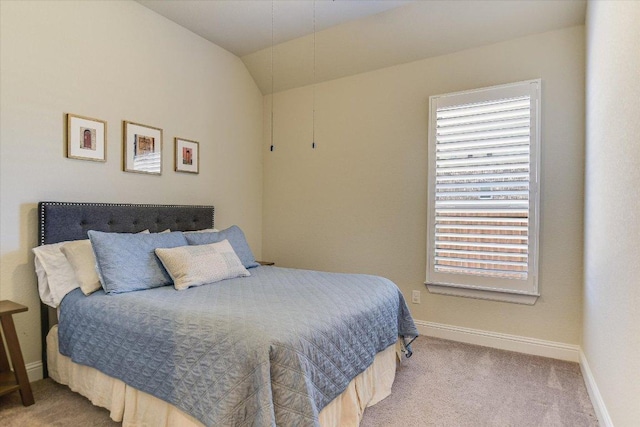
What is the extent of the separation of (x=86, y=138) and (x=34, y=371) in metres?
1.68

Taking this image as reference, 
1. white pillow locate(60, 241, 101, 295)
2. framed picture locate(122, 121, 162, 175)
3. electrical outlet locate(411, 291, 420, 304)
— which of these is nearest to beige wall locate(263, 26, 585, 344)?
electrical outlet locate(411, 291, 420, 304)

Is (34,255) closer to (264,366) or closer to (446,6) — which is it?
(264,366)

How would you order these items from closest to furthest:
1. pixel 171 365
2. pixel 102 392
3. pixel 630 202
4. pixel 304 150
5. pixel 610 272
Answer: pixel 630 202, pixel 171 365, pixel 610 272, pixel 102 392, pixel 304 150

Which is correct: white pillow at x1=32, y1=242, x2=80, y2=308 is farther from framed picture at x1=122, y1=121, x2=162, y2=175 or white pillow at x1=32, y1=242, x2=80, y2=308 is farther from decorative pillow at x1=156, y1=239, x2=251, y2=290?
framed picture at x1=122, y1=121, x2=162, y2=175

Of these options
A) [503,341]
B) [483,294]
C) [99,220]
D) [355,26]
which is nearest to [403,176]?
[483,294]

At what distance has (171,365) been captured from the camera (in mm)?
1655

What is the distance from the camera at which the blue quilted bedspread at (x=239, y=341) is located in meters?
1.41

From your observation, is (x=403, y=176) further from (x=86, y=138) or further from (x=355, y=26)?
(x=86, y=138)

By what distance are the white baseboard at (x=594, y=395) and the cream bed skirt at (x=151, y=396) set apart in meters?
1.12

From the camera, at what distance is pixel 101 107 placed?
2.81m

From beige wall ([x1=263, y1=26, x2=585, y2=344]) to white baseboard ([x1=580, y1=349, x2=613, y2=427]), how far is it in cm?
31

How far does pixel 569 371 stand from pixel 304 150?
317cm

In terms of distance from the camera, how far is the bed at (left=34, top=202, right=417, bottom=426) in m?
1.43

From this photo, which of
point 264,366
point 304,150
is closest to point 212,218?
point 304,150
